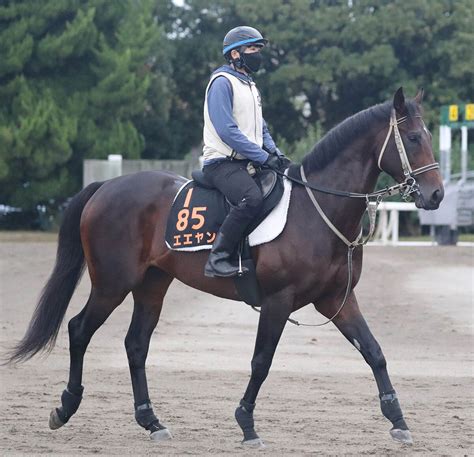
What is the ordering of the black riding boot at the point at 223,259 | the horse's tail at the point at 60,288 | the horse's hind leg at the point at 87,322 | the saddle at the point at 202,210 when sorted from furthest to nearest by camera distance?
the horse's tail at the point at 60,288, the horse's hind leg at the point at 87,322, the saddle at the point at 202,210, the black riding boot at the point at 223,259

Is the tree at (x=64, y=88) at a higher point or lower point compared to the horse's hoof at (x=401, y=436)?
higher

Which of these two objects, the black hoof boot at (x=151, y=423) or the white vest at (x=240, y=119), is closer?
the black hoof boot at (x=151, y=423)

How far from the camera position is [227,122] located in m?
7.43

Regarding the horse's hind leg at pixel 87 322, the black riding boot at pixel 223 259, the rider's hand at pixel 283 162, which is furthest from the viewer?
the horse's hind leg at pixel 87 322

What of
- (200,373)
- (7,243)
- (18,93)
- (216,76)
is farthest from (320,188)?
(18,93)

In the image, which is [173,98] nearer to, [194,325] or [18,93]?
[18,93]

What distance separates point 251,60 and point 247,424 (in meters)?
2.37

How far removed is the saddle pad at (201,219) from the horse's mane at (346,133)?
25cm

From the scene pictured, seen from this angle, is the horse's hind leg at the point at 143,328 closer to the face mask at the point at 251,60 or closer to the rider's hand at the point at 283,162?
the rider's hand at the point at 283,162

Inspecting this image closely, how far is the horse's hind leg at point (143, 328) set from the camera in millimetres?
7707

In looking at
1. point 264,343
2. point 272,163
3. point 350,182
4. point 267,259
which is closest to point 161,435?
point 264,343

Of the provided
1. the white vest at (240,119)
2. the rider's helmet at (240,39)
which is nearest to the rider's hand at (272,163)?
the white vest at (240,119)

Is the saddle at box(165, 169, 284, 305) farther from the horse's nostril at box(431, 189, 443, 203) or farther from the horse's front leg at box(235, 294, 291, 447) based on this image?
the horse's nostril at box(431, 189, 443, 203)

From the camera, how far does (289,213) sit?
24.5ft
